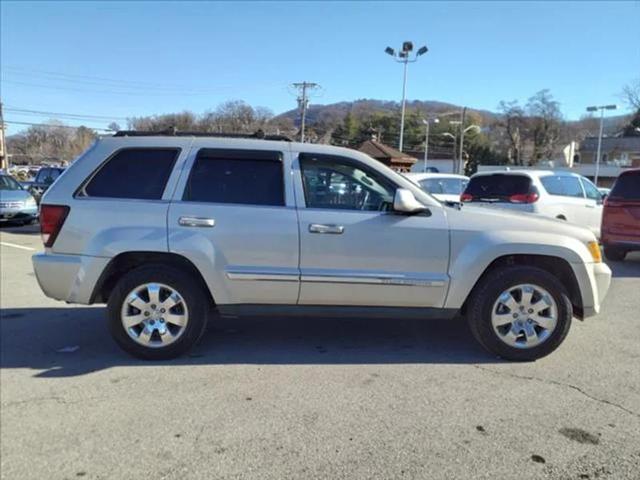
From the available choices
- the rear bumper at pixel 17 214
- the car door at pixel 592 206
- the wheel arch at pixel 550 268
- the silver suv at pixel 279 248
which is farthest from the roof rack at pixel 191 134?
the rear bumper at pixel 17 214

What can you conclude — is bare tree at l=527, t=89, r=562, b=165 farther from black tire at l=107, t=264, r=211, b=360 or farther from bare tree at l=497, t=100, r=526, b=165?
black tire at l=107, t=264, r=211, b=360

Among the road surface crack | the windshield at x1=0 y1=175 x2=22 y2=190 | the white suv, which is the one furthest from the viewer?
the windshield at x1=0 y1=175 x2=22 y2=190

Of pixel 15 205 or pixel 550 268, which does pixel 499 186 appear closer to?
pixel 550 268

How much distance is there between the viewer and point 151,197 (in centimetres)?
435

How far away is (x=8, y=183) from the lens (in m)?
15.3

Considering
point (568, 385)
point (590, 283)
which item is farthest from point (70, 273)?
point (590, 283)

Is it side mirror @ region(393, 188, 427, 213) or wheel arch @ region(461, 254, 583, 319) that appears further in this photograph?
wheel arch @ region(461, 254, 583, 319)

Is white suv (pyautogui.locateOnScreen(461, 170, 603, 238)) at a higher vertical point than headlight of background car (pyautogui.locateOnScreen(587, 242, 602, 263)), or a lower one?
higher

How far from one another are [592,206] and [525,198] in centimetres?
245

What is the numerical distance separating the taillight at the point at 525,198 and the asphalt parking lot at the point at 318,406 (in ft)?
15.9

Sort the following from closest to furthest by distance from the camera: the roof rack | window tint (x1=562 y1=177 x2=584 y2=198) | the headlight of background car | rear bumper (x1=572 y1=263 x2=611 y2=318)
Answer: rear bumper (x1=572 y1=263 x2=611 y2=318), the headlight of background car, the roof rack, window tint (x1=562 y1=177 x2=584 y2=198)

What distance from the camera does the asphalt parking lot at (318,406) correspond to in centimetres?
291

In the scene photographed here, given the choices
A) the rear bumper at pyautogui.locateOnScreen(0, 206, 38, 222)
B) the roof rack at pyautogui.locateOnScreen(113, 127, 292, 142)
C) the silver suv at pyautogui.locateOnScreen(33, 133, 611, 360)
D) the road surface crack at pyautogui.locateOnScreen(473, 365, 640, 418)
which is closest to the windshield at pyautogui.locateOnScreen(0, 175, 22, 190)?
the rear bumper at pyautogui.locateOnScreen(0, 206, 38, 222)

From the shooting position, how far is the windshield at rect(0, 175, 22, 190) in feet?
49.3
